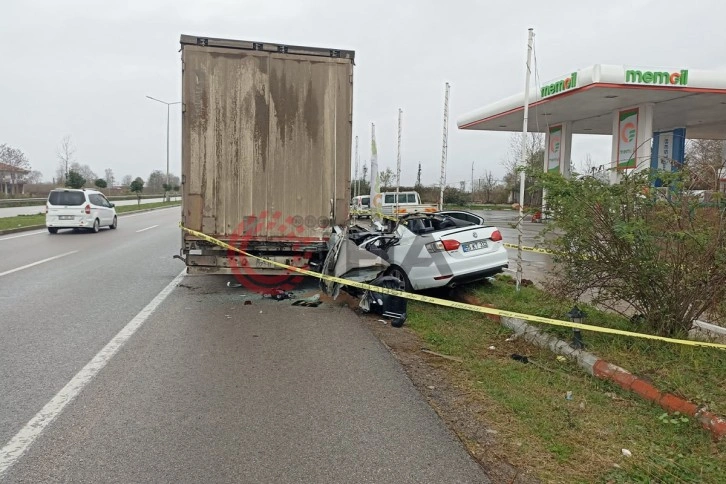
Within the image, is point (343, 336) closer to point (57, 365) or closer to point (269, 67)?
point (57, 365)

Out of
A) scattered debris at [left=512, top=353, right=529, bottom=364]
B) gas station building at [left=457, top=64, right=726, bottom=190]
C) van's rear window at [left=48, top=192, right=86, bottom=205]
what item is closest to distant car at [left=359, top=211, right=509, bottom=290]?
scattered debris at [left=512, top=353, right=529, bottom=364]

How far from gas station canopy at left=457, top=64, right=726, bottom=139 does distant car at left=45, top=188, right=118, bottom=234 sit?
1604 cm

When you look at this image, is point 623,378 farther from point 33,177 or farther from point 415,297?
point 33,177

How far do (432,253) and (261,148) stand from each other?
10.0ft

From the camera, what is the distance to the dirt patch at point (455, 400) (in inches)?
134

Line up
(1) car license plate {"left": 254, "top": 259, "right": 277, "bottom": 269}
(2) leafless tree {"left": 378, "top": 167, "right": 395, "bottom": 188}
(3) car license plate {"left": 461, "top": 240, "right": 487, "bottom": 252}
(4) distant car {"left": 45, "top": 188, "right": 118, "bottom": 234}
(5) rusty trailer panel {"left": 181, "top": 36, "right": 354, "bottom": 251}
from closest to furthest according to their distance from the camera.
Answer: (3) car license plate {"left": 461, "top": 240, "right": 487, "bottom": 252}, (5) rusty trailer panel {"left": 181, "top": 36, "right": 354, "bottom": 251}, (1) car license plate {"left": 254, "top": 259, "right": 277, "bottom": 269}, (4) distant car {"left": 45, "top": 188, "right": 118, "bottom": 234}, (2) leafless tree {"left": 378, "top": 167, "right": 395, "bottom": 188}

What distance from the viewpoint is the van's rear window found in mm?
19969

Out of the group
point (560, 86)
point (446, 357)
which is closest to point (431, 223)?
point (446, 357)

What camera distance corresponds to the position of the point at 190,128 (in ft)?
27.0

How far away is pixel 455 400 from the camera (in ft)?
14.8

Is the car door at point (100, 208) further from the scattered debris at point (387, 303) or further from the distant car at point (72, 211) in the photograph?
the scattered debris at point (387, 303)

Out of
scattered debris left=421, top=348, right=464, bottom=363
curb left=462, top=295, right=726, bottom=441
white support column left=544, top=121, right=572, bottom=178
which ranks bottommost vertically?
scattered debris left=421, top=348, right=464, bottom=363

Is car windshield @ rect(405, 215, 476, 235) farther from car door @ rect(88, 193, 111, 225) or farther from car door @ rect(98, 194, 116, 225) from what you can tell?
car door @ rect(98, 194, 116, 225)

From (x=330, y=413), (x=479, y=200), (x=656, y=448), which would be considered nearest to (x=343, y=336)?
(x=330, y=413)
